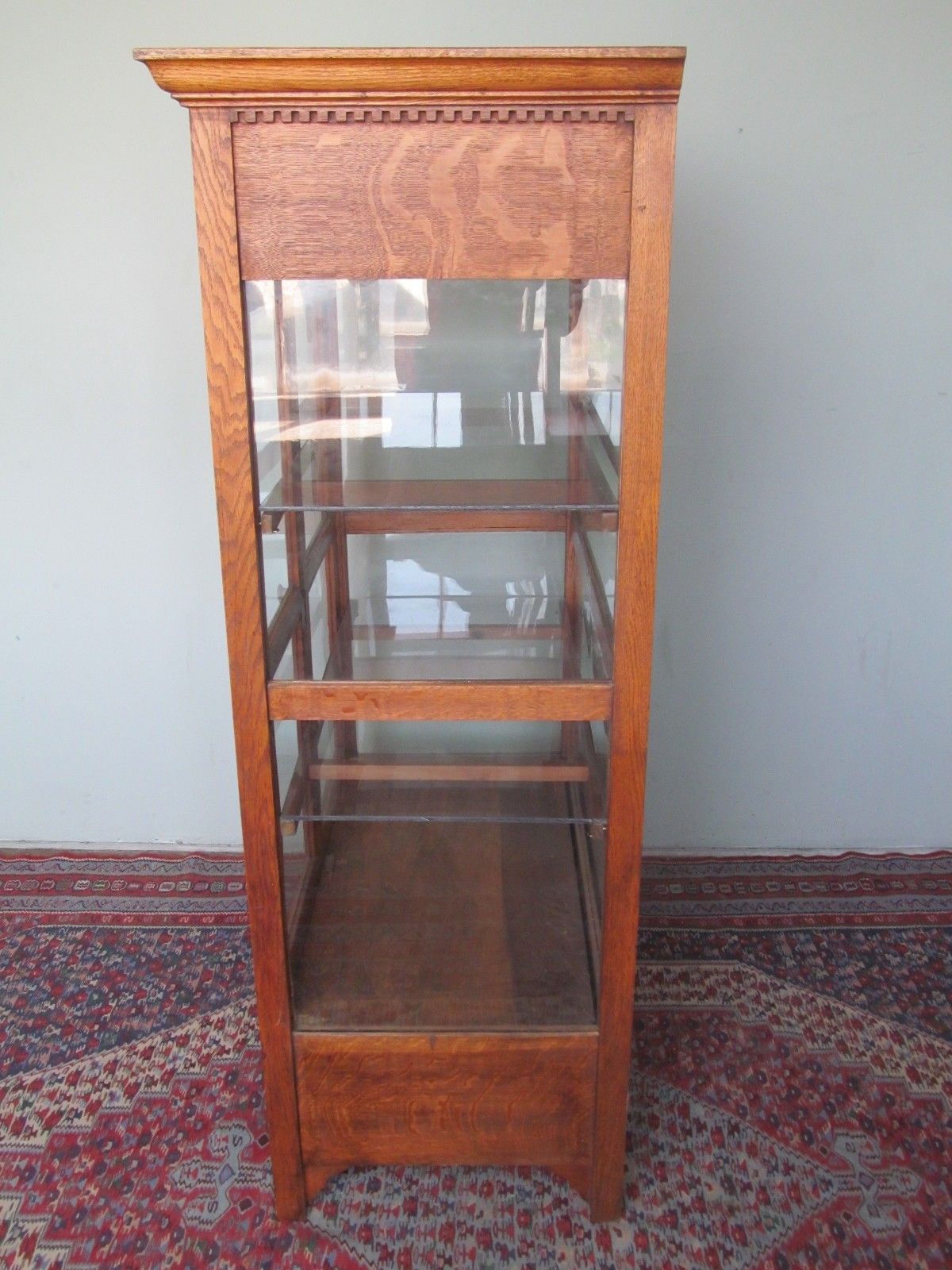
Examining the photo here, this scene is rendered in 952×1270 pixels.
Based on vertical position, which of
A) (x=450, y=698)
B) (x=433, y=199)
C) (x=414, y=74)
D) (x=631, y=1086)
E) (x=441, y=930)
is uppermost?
(x=414, y=74)

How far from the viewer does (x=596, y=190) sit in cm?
109

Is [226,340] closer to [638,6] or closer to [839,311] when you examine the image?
[638,6]

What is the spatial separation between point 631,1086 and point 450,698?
843 mm

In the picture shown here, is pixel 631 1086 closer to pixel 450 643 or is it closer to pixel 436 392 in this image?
pixel 450 643

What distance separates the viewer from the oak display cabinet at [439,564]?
3.55 ft

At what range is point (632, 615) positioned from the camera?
1243 mm

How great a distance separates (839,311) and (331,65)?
1236 mm

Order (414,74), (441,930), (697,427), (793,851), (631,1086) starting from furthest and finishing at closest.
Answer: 1. (793,851)
2. (697,427)
3. (631,1086)
4. (441,930)
5. (414,74)

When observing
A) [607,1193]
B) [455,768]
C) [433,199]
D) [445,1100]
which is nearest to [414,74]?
[433,199]

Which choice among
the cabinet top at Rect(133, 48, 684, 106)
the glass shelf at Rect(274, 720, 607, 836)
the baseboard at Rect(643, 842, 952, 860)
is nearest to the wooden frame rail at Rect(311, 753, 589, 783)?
the glass shelf at Rect(274, 720, 607, 836)

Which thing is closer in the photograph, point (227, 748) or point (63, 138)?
point (63, 138)

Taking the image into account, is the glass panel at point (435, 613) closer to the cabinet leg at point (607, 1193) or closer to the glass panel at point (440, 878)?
the glass panel at point (440, 878)

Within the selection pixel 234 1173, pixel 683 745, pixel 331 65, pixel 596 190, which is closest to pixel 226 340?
pixel 331 65

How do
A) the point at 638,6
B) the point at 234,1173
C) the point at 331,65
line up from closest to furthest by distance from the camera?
the point at 331,65, the point at 234,1173, the point at 638,6
